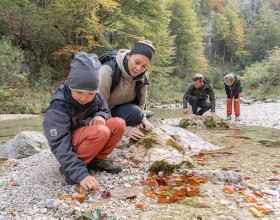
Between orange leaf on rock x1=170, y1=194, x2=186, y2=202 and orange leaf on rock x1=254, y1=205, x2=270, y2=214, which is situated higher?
orange leaf on rock x1=170, y1=194, x2=186, y2=202

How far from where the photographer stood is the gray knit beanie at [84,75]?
2693mm

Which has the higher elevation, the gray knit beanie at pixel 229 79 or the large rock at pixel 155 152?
the gray knit beanie at pixel 229 79

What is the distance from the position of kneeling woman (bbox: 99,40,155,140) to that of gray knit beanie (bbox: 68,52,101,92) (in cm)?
99

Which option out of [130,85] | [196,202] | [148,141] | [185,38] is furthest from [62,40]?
[185,38]

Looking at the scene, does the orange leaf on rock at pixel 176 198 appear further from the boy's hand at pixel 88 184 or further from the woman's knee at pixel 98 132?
the woman's knee at pixel 98 132

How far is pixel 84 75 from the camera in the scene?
2.70 m

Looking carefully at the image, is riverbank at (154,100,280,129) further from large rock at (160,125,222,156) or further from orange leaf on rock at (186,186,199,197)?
orange leaf on rock at (186,186,199,197)

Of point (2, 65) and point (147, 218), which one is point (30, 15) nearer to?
point (2, 65)

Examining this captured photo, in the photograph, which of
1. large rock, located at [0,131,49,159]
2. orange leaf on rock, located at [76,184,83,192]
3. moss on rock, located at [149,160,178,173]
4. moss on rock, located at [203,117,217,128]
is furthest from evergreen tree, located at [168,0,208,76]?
orange leaf on rock, located at [76,184,83,192]

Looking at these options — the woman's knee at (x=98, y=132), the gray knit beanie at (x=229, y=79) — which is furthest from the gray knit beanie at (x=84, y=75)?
the gray knit beanie at (x=229, y=79)

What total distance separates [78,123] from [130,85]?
114 cm

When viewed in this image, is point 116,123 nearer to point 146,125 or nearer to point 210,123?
point 146,125

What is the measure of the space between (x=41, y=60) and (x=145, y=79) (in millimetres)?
19520

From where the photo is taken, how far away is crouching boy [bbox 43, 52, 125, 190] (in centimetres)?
273
